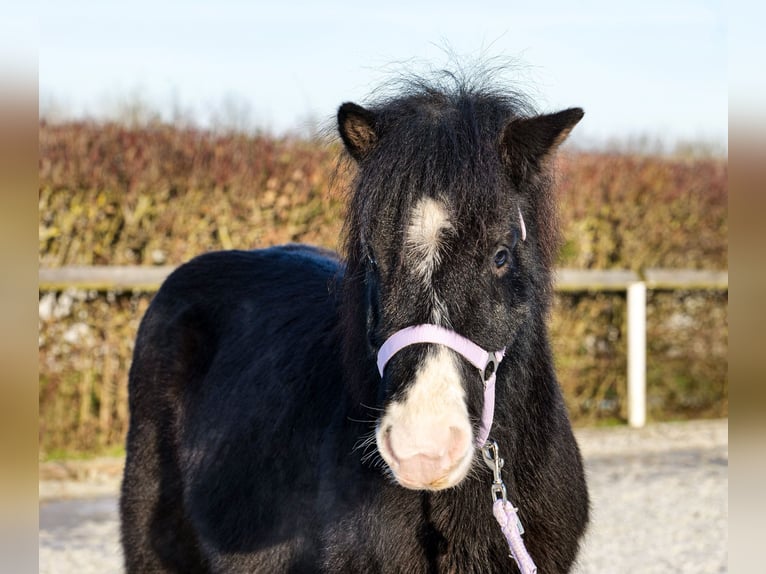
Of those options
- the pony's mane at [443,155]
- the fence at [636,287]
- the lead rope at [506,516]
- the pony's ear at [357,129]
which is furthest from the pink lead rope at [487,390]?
the fence at [636,287]

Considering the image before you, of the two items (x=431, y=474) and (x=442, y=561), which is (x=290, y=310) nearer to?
(x=442, y=561)

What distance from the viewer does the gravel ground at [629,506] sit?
21.9 ft

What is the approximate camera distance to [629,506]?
26.2 feet

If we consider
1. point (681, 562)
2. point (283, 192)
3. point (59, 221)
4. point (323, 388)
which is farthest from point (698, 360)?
point (323, 388)

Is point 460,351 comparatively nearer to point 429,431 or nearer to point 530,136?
point 429,431

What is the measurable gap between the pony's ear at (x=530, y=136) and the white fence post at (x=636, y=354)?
8176 millimetres

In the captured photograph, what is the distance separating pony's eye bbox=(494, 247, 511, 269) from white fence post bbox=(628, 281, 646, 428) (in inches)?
330

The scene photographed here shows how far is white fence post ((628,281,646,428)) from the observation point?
1055 centimetres

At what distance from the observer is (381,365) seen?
2.51 meters

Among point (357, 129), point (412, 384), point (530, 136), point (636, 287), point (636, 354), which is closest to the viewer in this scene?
point (412, 384)

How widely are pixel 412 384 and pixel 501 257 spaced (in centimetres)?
57

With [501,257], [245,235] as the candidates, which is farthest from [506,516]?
[245,235]

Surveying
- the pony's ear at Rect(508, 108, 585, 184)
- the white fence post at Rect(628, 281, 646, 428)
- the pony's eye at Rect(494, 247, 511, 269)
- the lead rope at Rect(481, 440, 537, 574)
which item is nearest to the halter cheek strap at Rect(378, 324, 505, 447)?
the lead rope at Rect(481, 440, 537, 574)

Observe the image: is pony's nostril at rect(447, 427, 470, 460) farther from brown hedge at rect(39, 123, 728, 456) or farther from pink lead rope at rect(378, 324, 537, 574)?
brown hedge at rect(39, 123, 728, 456)
